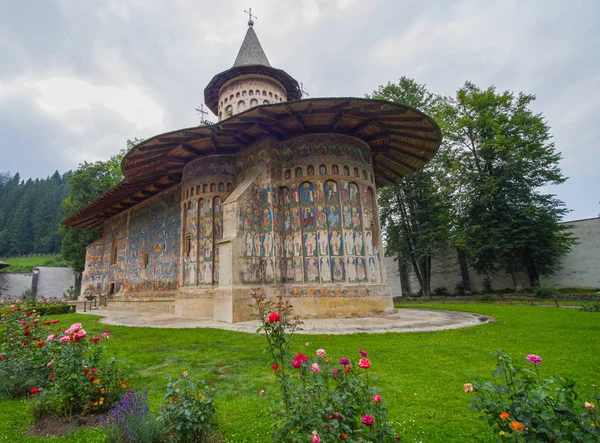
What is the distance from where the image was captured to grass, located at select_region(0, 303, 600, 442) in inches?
109

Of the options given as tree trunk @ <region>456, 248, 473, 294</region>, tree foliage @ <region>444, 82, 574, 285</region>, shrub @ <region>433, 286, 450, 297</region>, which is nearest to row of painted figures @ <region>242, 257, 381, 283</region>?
tree foliage @ <region>444, 82, 574, 285</region>

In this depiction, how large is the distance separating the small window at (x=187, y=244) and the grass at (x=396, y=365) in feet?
17.8

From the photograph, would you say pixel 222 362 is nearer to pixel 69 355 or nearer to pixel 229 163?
pixel 69 355

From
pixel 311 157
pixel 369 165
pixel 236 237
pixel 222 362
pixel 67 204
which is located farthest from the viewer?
pixel 67 204

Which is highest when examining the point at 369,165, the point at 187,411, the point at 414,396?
the point at 369,165

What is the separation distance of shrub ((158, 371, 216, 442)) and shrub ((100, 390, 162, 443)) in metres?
0.08

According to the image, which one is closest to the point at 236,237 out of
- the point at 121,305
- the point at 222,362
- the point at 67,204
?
the point at 222,362

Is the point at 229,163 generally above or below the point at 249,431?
above

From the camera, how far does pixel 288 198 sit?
39.0 ft

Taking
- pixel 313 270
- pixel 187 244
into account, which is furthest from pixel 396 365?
pixel 187 244

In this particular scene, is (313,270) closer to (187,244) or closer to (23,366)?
(187,244)

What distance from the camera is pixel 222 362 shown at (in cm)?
494

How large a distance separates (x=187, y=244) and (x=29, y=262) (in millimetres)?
56014

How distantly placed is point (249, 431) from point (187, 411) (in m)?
0.70
